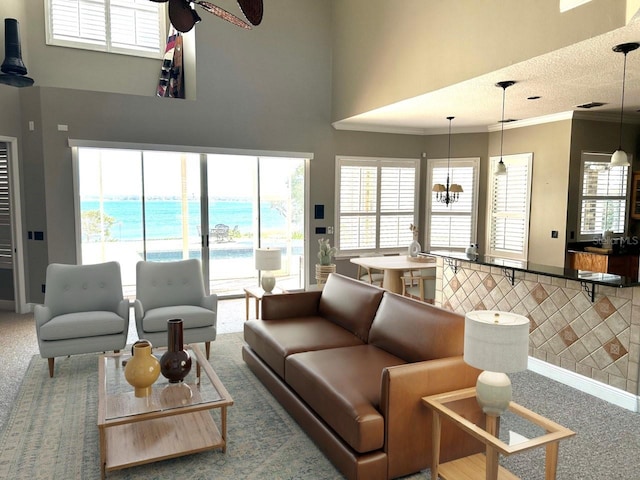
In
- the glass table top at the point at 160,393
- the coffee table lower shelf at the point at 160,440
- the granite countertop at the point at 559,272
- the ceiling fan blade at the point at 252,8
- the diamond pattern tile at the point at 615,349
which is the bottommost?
the coffee table lower shelf at the point at 160,440

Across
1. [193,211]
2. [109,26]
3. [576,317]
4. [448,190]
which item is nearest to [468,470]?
[576,317]

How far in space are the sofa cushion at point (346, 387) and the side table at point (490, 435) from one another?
34cm

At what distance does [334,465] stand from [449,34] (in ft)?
14.1

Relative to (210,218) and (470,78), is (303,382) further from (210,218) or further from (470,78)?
(210,218)

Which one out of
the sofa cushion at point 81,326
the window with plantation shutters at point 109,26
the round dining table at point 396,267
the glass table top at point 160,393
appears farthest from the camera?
the window with plantation shutters at point 109,26

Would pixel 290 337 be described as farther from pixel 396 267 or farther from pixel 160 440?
pixel 396 267

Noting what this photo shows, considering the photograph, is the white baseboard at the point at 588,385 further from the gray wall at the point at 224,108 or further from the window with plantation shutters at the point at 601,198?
the window with plantation shutters at the point at 601,198

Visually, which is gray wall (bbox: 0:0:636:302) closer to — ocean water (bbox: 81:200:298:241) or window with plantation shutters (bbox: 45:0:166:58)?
window with plantation shutters (bbox: 45:0:166:58)

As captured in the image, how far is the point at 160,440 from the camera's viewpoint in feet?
9.46

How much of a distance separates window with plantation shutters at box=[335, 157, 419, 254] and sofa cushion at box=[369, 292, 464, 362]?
422 cm

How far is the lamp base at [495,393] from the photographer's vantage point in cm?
241

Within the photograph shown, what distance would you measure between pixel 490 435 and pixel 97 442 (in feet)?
8.13

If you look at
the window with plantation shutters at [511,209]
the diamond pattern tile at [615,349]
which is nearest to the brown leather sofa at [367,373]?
the diamond pattern tile at [615,349]

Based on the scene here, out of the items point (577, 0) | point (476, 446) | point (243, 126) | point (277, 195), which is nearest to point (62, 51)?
point (243, 126)
